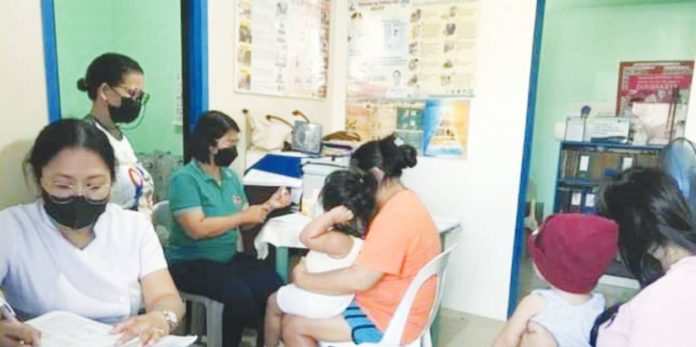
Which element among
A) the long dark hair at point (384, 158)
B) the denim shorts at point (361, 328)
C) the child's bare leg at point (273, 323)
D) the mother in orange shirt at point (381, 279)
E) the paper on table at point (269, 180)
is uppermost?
the long dark hair at point (384, 158)

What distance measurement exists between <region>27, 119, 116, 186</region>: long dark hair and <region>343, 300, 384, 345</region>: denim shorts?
3.16 ft

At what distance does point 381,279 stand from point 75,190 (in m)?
1.00

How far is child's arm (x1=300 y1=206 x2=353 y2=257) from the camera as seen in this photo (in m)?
1.84

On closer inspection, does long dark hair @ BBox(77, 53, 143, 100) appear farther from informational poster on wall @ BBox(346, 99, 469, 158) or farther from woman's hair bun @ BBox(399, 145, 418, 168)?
informational poster on wall @ BBox(346, 99, 469, 158)

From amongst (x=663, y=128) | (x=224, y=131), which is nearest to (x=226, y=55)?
(x=224, y=131)

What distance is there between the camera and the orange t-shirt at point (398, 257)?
1.65m

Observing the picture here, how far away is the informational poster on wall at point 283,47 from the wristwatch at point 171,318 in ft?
5.37

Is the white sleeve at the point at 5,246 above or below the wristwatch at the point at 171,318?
above

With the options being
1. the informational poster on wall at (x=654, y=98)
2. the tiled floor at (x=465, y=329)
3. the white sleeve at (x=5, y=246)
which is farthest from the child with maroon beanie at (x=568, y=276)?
the informational poster on wall at (x=654, y=98)

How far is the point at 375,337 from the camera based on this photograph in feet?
5.60

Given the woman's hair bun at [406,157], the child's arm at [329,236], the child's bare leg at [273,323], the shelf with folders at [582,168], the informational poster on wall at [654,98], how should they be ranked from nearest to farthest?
the child's arm at [329,236], the woman's hair bun at [406,157], the child's bare leg at [273,323], the informational poster on wall at [654,98], the shelf with folders at [582,168]

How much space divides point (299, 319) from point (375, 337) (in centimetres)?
31

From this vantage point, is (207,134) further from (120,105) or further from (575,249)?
(575,249)

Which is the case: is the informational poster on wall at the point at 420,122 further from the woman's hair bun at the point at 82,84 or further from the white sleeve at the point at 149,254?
the white sleeve at the point at 149,254
